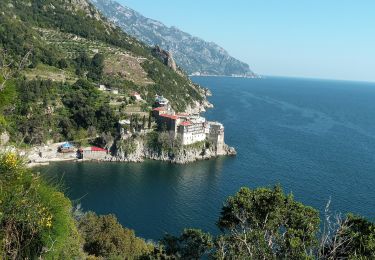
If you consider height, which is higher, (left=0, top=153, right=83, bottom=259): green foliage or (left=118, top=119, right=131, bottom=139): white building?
(left=0, top=153, right=83, bottom=259): green foliage

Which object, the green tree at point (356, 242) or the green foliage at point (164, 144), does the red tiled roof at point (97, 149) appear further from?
the green tree at point (356, 242)

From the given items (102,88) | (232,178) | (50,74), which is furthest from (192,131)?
(50,74)

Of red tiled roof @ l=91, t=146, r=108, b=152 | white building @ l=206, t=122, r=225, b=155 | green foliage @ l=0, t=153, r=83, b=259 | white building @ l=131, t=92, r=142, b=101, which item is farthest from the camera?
white building @ l=131, t=92, r=142, b=101

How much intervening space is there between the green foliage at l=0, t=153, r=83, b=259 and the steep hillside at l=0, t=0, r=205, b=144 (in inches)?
1392

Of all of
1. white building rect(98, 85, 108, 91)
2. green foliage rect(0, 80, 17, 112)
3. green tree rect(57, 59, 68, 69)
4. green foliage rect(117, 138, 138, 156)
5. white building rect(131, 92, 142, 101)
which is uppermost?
green foliage rect(0, 80, 17, 112)

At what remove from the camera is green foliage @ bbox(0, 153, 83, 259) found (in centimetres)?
522

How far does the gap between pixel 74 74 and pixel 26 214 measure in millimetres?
78375

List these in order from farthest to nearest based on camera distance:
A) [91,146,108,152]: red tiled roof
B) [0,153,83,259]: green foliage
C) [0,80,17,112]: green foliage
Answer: [91,146,108,152]: red tiled roof, [0,80,17,112]: green foliage, [0,153,83,259]: green foliage

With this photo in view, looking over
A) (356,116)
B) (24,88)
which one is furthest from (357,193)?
(356,116)

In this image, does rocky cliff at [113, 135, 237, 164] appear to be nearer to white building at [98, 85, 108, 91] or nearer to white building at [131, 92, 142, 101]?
white building at [131, 92, 142, 101]

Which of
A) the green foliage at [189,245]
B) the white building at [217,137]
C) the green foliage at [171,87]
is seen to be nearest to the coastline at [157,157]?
the white building at [217,137]

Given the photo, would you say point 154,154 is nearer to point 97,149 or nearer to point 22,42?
point 97,149

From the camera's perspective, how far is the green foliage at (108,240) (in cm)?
2438

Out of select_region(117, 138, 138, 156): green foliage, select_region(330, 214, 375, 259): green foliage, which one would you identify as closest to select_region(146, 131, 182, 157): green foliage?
select_region(117, 138, 138, 156): green foliage
